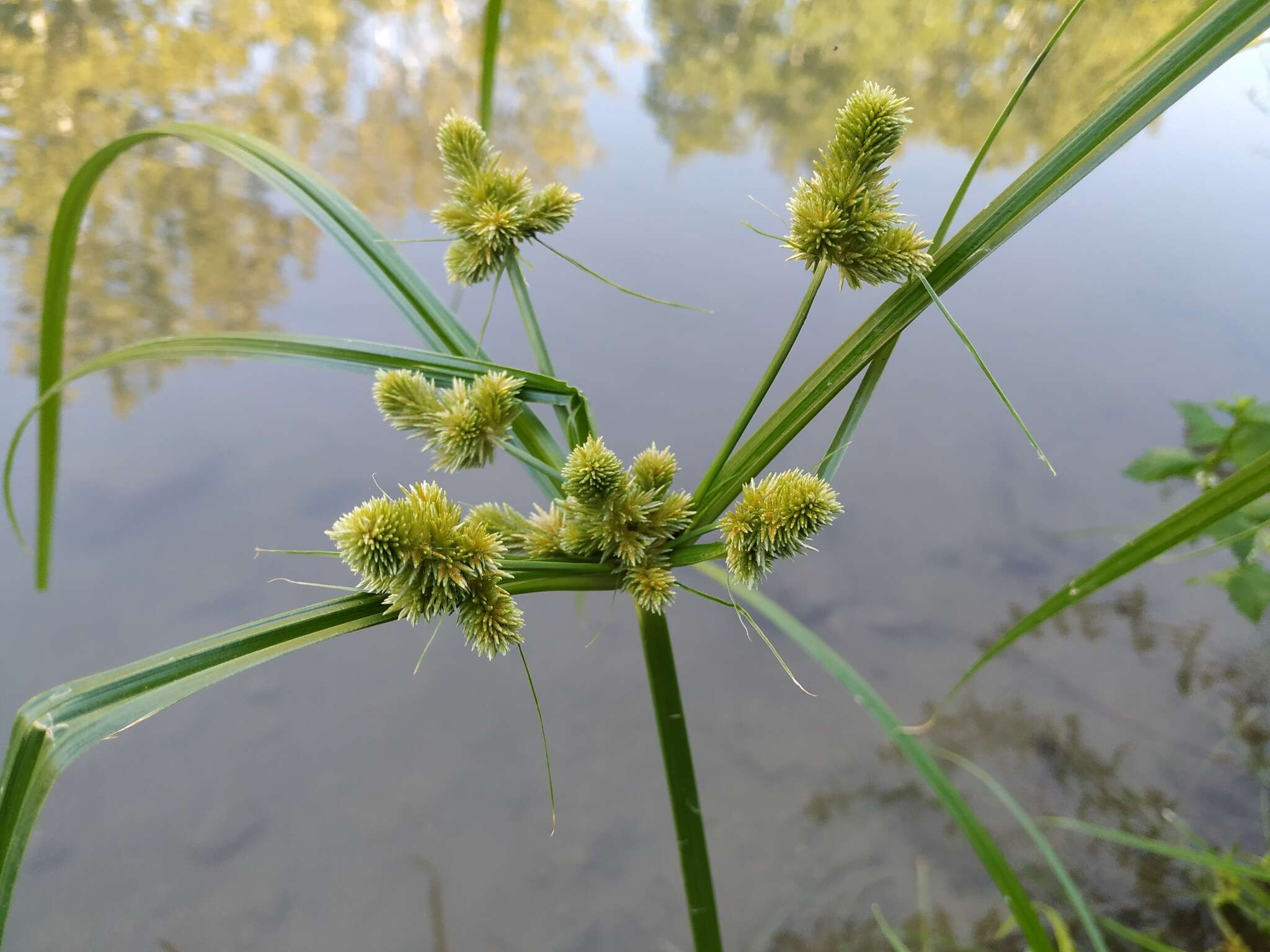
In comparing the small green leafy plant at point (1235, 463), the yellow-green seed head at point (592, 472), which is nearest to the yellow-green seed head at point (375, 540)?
the yellow-green seed head at point (592, 472)

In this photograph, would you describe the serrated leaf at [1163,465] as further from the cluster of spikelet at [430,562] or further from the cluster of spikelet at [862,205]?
the cluster of spikelet at [430,562]

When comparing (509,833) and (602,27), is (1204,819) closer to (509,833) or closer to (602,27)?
(509,833)

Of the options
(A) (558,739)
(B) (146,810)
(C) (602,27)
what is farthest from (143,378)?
(C) (602,27)

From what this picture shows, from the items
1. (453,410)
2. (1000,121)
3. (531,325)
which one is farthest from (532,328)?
(1000,121)

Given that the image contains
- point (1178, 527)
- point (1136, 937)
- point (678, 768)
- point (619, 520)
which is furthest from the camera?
point (1136, 937)

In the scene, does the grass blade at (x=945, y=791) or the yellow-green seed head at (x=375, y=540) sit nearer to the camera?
the yellow-green seed head at (x=375, y=540)

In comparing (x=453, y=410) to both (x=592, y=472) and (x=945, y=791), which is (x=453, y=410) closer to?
(x=592, y=472)
